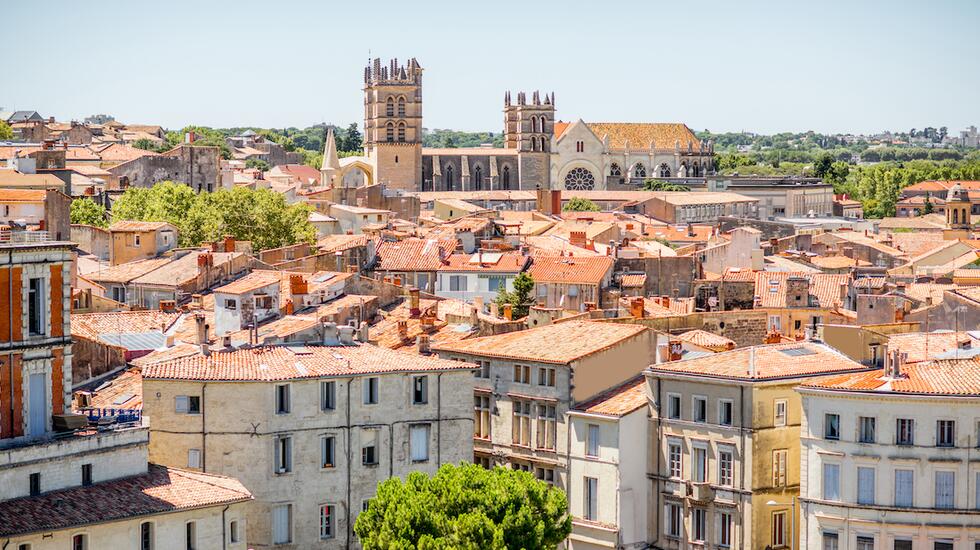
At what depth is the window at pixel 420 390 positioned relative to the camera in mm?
49844

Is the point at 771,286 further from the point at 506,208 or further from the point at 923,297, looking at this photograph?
the point at 506,208

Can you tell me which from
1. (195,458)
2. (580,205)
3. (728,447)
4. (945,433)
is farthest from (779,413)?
(580,205)

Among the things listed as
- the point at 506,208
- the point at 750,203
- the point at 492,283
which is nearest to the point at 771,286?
the point at 492,283

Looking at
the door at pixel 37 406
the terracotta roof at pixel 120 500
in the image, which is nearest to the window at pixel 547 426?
the terracotta roof at pixel 120 500

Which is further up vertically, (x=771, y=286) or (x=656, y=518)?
(x=771, y=286)

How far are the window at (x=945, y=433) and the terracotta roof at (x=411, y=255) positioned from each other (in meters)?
38.0

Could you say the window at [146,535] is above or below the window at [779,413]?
below

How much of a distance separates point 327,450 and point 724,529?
1092 cm

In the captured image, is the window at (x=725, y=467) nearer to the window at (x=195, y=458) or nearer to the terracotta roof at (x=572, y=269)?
the window at (x=195, y=458)

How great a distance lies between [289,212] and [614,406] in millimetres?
52975

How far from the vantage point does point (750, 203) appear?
193m

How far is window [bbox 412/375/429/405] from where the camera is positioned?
164 feet

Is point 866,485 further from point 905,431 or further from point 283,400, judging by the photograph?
point 283,400

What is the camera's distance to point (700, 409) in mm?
51031
